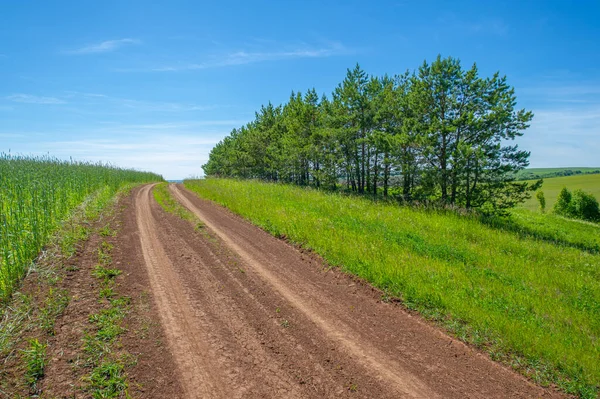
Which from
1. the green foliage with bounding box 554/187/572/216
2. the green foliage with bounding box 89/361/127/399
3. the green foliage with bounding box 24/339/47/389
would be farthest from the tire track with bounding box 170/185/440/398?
the green foliage with bounding box 554/187/572/216

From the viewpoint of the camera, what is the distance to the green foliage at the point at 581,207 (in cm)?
3978

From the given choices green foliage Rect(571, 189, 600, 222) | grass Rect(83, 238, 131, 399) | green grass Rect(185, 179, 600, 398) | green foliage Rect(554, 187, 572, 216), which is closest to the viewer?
grass Rect(83, 238, 131, 399)

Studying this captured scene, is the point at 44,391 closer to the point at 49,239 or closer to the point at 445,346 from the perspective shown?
the point at 445,346

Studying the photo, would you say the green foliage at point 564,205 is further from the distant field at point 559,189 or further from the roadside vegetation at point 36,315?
the roadside vegetation at point 36,315

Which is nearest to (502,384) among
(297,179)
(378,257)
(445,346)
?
(445,346)

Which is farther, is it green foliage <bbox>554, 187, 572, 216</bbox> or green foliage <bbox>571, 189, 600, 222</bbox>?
green foliage <bbox>554, 187, 572, 216</bbox>

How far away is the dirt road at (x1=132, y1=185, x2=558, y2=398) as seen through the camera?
12.6 ft

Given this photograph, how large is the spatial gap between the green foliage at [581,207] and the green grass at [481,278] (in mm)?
37894

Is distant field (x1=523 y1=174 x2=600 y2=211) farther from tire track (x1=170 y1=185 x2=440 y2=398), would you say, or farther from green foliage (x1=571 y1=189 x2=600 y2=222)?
tire track (x1=170 y1=185 x2=440 y2=398)

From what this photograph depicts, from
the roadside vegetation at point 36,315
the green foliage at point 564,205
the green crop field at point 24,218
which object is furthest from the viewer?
the green foliage at point 564,205

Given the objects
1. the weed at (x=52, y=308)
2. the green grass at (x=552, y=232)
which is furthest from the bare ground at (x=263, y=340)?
the green grass at (x=552, y=232)

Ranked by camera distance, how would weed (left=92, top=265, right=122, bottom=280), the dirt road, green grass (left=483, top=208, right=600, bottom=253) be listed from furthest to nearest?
green grass (left=483, top=208, right=600, bottom=253) < weed (left=92, top=265, right=122, bottom=280) < the dirt road

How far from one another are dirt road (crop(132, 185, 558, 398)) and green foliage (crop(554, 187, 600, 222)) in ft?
157

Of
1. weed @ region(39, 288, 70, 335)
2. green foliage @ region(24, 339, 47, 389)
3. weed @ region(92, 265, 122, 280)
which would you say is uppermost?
weed @ region(92, 265, 122, 280)
